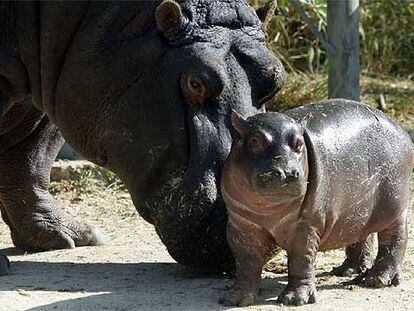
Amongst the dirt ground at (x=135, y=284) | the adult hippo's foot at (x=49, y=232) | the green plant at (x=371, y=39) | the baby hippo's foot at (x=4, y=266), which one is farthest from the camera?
the green plant at (x=371, y=39)

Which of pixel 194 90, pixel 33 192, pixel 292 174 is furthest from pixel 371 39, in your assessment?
pixel 292 174

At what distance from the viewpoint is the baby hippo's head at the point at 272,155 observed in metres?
3.95

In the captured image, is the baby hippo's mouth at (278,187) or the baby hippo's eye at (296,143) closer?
the baby hippo's mouth at (278,187)

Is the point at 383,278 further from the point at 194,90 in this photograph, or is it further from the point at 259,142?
Result: the point at 194,90

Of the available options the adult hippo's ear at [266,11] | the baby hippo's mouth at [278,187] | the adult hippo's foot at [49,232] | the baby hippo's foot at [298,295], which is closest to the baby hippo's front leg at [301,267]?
the baby hippo's foot at [298,295]

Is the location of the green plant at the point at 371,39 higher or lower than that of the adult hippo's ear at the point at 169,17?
lower

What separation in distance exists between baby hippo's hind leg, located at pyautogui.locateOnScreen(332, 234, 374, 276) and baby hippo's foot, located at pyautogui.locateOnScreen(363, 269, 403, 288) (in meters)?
0.22

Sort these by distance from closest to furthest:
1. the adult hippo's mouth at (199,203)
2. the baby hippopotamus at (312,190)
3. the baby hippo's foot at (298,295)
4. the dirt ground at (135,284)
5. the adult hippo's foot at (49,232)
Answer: the baby hippopotamus at (312,190) → the baby hippo's foot at (298,295) → the dirt ground at (135,284) → the adult hippo's mouth at (199,203) → the adult hippo's foot at (49,232)

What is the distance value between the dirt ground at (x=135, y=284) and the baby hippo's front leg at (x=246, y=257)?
6cm

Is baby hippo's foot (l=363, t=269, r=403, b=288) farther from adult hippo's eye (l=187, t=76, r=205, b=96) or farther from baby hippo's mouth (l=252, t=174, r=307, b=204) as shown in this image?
adult hippo's eye (l=187, t=76, r=205, b=96)

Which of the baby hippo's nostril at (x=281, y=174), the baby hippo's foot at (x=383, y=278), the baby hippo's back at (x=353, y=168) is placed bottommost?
the baby hippo's foot at (x=383, y=278)

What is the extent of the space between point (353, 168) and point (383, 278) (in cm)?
49

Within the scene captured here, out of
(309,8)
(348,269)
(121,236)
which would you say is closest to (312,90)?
(309,8)

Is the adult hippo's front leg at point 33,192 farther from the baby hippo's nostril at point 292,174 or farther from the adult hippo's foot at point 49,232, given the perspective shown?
the baby hippo's nostril at point 292,174
